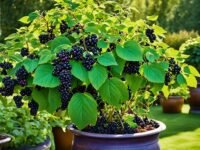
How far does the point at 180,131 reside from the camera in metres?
5.94

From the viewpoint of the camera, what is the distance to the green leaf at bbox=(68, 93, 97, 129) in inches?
78.5

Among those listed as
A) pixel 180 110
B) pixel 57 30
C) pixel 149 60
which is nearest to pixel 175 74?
pixel 149 60

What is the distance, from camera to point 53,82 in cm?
196

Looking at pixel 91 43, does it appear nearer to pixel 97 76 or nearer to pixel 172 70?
pixel 97 76

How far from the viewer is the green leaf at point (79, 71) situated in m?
1.95

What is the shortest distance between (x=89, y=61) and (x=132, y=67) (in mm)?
315

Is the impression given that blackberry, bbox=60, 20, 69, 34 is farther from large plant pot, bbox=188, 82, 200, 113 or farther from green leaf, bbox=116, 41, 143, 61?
large plant pot, bbox=188, 82, 200, 113

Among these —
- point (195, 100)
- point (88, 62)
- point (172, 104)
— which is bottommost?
point (172, 104)

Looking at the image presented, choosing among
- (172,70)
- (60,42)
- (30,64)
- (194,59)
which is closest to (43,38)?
(60,42)

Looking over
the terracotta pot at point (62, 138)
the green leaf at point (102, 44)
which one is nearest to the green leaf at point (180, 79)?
the green leaf at point (102, 44)

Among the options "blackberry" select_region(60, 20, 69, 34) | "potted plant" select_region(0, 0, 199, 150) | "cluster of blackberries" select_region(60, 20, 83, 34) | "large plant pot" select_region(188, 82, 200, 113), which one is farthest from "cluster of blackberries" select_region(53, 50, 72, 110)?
"large plant pot" select_region(188, 82, 200, 113)

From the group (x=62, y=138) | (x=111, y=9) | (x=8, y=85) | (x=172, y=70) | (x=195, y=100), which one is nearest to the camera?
(x=8, y=85)

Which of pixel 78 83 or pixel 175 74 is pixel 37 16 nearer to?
pixel 78 83

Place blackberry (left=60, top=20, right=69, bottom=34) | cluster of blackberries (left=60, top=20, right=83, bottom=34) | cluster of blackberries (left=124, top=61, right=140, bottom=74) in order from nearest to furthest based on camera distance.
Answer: cluster of blackberries (left=124, top=61, right=140, bottom=74), cluster of blackberries (left=60, top=20, right=83, bottom=34), blackberry (left=60, top=20, right=69, bottom=34)
